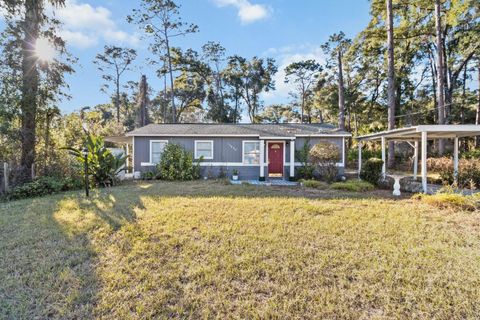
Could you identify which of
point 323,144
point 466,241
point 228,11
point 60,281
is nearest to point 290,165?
point 323,144

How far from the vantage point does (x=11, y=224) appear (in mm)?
5008

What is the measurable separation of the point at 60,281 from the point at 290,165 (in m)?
9.97

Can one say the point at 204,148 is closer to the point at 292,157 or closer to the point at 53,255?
the point at 292,157

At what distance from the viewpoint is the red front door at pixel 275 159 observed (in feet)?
40.5

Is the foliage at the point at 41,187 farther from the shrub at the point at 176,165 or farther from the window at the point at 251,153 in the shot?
the window at the point at 251,153

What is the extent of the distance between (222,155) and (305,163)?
4327mm

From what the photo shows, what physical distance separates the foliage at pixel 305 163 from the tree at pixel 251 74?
18.3 metres

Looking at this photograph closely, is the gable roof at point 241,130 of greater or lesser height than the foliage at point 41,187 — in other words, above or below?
above

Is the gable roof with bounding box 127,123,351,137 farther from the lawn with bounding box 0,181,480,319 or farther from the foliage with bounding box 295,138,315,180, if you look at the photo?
the lawn with bounding box 0,181,480,319

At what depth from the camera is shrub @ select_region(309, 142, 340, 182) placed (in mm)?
10334

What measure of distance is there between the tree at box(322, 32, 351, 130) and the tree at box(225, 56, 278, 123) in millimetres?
6680

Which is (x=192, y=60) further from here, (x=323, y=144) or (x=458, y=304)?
(x=458, y=304)

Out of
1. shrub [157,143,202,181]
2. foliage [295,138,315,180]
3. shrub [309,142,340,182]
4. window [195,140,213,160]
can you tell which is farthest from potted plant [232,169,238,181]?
shrub [309,142,340,182]

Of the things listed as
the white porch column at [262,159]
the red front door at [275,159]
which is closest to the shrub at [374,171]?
the red front door at [275,159]
